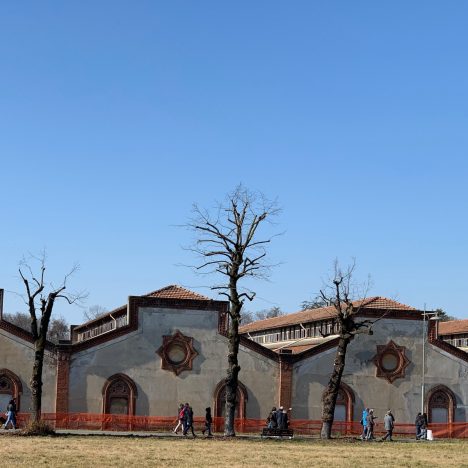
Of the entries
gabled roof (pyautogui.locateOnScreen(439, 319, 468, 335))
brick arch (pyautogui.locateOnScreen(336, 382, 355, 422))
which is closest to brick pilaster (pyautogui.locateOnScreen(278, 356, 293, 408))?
brick arch (pyautogui.locateOnScreen(336, 382, 355, 422))

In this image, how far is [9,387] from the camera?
5131cm

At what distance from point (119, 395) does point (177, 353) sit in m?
4.09

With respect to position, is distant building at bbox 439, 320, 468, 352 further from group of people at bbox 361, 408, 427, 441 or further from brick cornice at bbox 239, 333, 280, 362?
group of people at bbox 361, 408, 427, 441

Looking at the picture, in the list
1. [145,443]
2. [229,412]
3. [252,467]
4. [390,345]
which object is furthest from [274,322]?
[252,467]

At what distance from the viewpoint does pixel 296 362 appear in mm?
55438

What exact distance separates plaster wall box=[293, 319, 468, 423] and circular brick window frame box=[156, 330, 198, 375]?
6.51 meters

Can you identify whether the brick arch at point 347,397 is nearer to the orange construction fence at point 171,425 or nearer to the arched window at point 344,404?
the arched window at point 344,404

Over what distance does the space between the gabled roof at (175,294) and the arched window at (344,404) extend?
392 inches

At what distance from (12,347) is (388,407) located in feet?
74.4

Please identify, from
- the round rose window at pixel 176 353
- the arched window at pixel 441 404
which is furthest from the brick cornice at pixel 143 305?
the arched window at pixel 441 404

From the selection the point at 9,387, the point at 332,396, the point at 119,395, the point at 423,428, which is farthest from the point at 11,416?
the point at 423,428

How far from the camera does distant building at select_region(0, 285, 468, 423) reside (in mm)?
51812

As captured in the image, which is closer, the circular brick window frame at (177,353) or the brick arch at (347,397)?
the circular brick window frame at (177,353)

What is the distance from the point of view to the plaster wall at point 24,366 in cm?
5141
